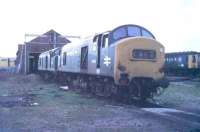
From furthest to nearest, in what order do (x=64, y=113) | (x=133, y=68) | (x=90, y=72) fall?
(x=90, y=72)
(x=133, y=68)
(x=64, y=113)

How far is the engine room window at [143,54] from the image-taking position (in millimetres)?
15797

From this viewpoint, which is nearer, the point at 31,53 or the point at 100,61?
the point at 100,61

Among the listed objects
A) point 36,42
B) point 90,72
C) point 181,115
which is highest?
point 36,42

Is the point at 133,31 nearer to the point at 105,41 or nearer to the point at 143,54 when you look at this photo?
the point at 105,41

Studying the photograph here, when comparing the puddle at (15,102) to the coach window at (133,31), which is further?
the coach window at (133,31)

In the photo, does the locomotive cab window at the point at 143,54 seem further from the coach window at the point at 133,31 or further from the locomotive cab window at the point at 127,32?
the coach window at the point at 133,31

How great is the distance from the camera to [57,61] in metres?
30.6

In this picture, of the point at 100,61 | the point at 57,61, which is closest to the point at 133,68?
the point at 100,61

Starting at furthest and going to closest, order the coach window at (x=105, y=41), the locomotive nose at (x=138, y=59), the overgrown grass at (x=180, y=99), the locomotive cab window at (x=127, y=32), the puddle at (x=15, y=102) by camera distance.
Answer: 1. the coach window at (x=105, y=41)
2. the overgrown grass at (x=180, y=99)
3. the locomotive cab window at (x=127, y=32)
4. the locomotive nose at (x=138, y=59)
5. the puddle at (x=15, y=102)

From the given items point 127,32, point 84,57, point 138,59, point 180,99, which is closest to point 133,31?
point 127,32

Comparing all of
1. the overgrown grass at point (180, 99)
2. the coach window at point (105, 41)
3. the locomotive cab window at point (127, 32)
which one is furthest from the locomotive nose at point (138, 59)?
the overgrown grass at point (180, 99)

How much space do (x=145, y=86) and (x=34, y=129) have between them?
740 centimetres

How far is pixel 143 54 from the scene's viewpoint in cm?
1591

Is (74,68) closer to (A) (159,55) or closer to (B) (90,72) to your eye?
(B) (90,72)
